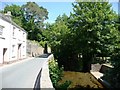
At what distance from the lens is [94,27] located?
21.0 meters

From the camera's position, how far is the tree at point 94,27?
69.3 feet

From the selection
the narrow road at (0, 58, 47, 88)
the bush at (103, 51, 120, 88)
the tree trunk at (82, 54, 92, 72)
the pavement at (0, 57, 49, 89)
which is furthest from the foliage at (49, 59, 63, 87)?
the tree trunk at (82, 54, 92, 72)

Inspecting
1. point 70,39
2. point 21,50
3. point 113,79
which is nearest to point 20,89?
point 113,79

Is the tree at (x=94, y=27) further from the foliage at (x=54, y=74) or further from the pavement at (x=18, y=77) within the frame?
the foliage at (x=54, y=74)

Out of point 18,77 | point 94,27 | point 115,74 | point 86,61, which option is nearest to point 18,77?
point 18,77

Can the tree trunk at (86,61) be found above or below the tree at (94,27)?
below

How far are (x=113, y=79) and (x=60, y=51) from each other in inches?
586

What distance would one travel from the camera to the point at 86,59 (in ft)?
80.0

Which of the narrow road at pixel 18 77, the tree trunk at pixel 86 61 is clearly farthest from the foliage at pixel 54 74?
the tree trunk at pixel 86 61

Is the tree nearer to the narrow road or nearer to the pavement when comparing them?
the pavement

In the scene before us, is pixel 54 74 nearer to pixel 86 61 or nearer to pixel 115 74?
pixel 115 74

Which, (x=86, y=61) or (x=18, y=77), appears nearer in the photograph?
(x=18, y=77)

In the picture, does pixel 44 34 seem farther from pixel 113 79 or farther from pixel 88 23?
pixel 113 79

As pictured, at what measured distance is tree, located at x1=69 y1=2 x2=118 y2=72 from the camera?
21109mm
